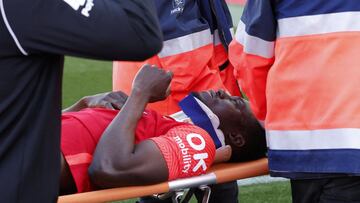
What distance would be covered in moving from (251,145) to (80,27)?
213 centimetres

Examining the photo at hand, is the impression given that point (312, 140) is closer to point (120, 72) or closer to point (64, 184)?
point (64, 184)

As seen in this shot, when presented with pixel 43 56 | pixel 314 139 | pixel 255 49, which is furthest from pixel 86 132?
pixel 43 56

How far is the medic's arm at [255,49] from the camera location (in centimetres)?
273

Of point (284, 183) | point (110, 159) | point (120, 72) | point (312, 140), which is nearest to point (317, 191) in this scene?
point (312, 140)

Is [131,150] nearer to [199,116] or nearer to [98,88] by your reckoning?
[199,116]

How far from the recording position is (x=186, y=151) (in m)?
3.30

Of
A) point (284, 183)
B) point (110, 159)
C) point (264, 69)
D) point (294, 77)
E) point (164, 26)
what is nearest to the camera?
point (294, 77)

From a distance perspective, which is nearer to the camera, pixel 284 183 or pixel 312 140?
pixel 312 140

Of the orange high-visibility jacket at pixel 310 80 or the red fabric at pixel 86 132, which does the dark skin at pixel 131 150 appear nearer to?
the red fabric at pixel 86 132

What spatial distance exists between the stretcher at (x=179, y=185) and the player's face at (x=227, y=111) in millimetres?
292

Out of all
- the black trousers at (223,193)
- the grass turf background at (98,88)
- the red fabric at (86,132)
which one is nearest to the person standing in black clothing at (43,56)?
the red fabric at (86,132)

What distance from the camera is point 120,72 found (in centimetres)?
403

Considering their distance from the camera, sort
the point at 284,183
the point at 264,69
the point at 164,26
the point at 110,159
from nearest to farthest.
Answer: the point at 264,69 → the point at 110,159 → the point at 164,26 → the point at 284,183

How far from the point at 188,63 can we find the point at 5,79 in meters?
2.18
